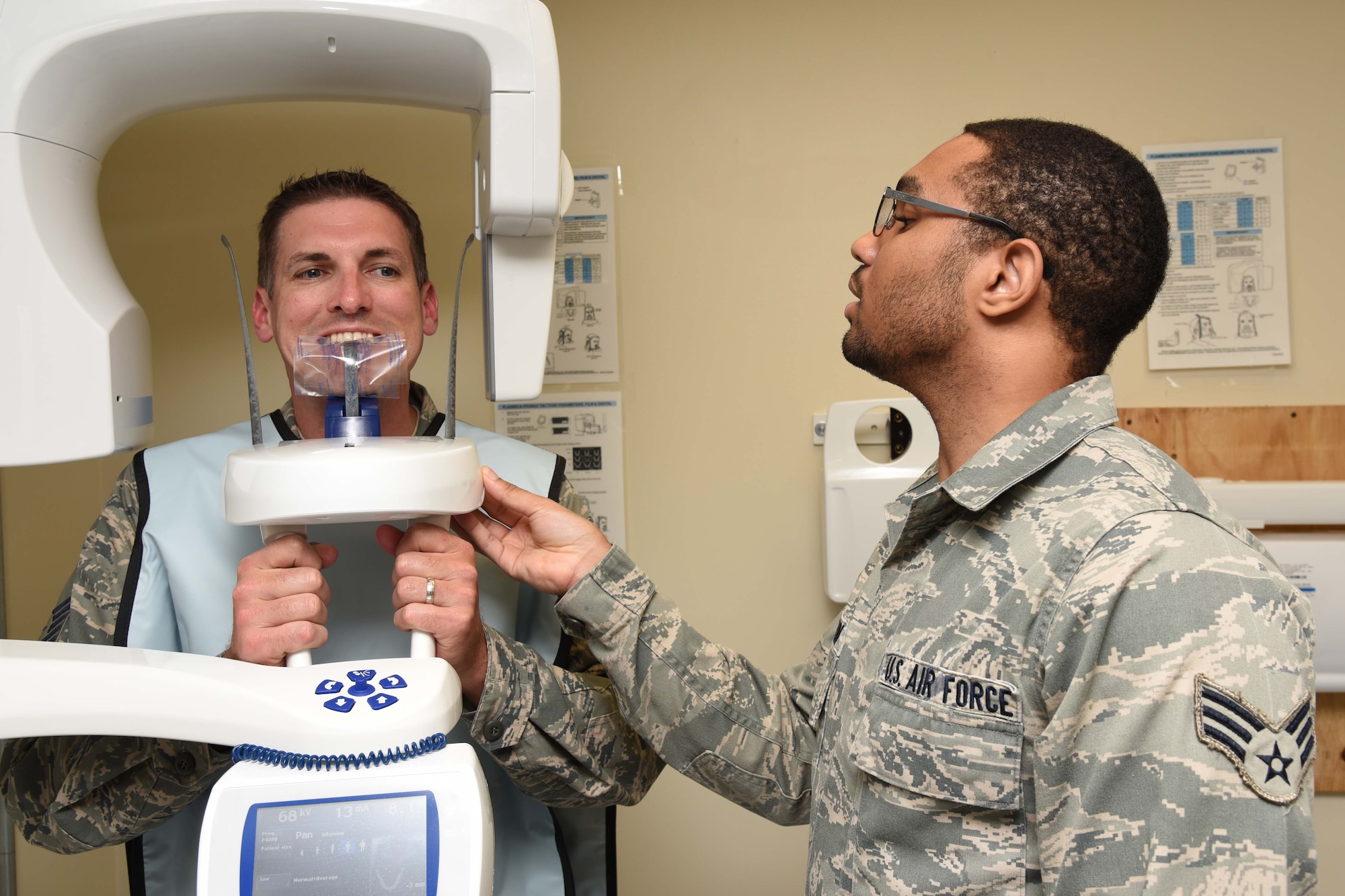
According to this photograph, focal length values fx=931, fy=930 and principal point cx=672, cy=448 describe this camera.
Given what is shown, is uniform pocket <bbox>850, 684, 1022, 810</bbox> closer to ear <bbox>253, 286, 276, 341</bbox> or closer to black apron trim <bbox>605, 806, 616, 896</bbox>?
black apron trim <bbox>605, 806, 616, 896</bbox>

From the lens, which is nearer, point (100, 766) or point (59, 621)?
point (100, 766)

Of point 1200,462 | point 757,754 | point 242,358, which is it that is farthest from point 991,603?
point 242,358

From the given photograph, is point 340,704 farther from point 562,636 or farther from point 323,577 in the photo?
point 562,636

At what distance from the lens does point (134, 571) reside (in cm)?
109

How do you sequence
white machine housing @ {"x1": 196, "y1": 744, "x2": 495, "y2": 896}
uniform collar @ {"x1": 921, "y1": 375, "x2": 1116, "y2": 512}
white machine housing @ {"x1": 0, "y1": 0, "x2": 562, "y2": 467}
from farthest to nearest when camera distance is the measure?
uniform collar @ {"x1": 921, "y1": 375, "x2": 1116, "y2": 512}
white machine housing @ {"x1": 0, "y1": 0, "x2": 562, "y2": 467}
white machine housing @ {"x1": 196, "y1": 744, "x2": 495, "y2": 896}

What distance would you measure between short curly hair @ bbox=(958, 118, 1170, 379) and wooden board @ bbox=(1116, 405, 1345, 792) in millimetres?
839

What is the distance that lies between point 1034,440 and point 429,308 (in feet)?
2.78

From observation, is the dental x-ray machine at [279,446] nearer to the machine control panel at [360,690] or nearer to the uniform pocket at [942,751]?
the machine control panel at [360,690]

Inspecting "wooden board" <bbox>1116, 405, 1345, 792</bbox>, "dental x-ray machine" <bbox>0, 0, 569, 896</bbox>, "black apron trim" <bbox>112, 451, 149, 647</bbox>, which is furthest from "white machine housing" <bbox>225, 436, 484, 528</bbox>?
"wooden board" <bbox>1116, 405, 1345, 792</bbox>

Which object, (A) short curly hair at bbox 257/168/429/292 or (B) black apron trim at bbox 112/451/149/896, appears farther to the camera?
(A) short curly hair at bbox 257/168/429/292

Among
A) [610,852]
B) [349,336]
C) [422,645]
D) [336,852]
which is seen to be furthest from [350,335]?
[610,852]

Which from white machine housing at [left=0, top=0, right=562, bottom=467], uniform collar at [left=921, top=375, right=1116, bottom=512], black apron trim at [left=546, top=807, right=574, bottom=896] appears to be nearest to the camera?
white machine housing at [left=0, top=0, right=562, bottom=467]

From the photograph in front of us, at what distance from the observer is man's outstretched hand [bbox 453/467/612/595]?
3.65 ft

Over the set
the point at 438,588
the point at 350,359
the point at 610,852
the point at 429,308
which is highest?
the point at 429,308
